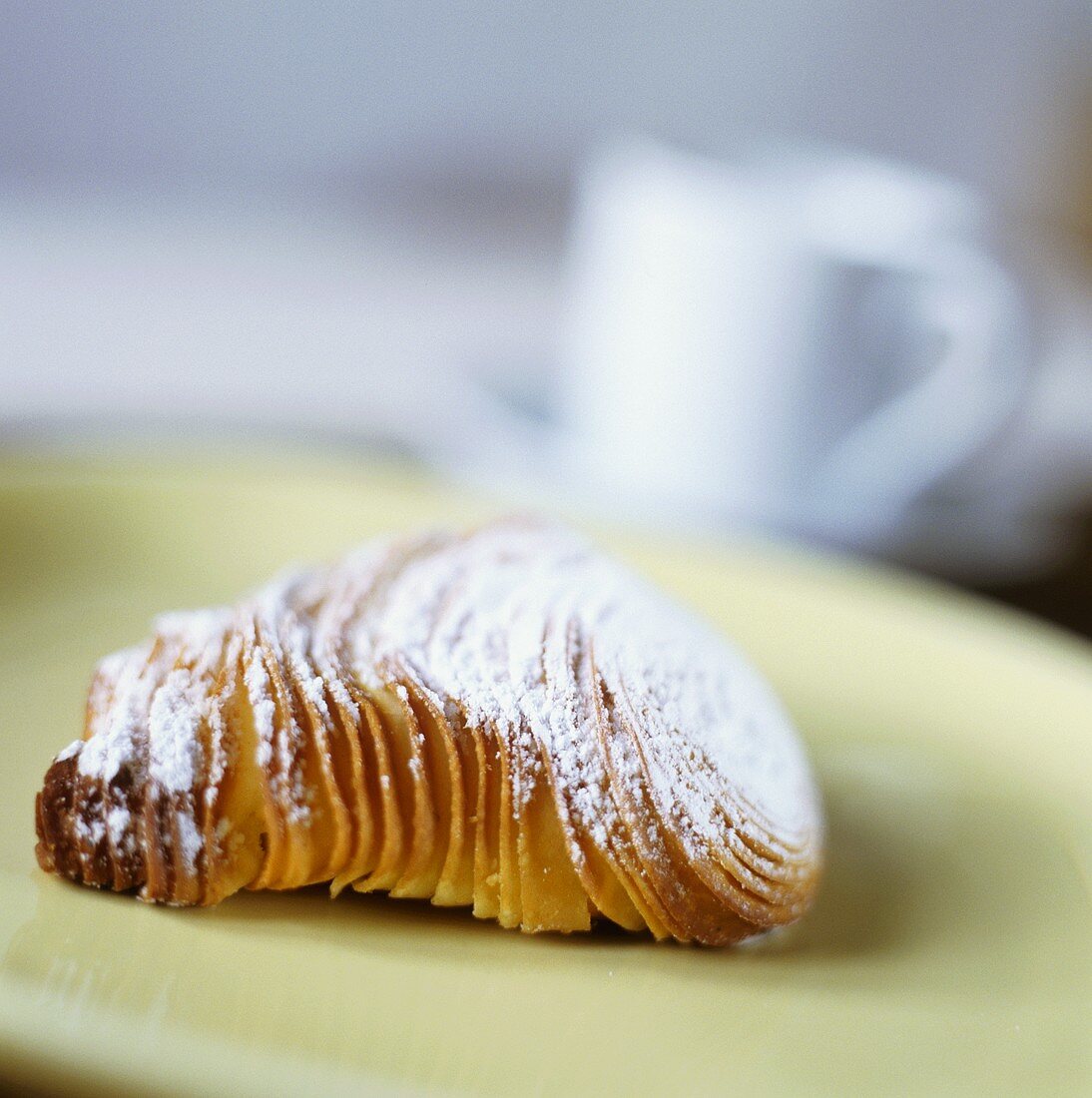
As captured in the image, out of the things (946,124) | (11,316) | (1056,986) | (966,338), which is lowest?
(11,316)

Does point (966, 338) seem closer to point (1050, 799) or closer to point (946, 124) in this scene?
point (1050, 799)

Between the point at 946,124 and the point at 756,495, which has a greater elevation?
the point at 946,124

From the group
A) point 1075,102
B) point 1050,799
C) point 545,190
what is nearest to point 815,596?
point 1050,799

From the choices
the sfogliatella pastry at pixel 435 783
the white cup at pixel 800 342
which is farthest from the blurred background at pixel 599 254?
the sfogliatella pastry at pixel 435 783

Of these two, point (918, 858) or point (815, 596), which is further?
point (815, 596)

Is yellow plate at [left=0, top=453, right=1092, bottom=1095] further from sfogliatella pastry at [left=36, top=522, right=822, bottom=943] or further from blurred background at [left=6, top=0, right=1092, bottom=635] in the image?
blurred background at [left=6, top=0, right=1092, bottom=635]

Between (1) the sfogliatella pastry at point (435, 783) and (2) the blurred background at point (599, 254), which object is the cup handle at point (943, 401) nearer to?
(2) the blurred background at point (599, 254)
